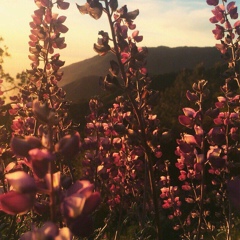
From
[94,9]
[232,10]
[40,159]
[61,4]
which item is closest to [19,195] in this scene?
[40,159]

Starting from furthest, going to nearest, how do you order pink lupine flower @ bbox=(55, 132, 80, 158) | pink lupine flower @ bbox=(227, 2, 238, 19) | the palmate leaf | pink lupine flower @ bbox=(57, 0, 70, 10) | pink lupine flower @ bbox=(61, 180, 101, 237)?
1. pink lupine flower @ bbox=(227, 2, 238, 19)
2. pink lupine flower @ bbox=(57, 0, 70, 10)
3. the palmate leaf
4. pink lupine flower @ bbox=(55, 132, 80, 158)
5. pink lupine flower @ bbox=(61, 180, 101, 237)

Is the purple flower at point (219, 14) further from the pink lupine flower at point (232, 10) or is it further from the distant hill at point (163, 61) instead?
the distant hill at point (163, 61)

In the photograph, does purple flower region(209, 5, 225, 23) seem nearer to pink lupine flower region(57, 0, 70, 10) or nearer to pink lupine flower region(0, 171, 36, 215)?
pink lupine flower region(57, 0, 70, 10)

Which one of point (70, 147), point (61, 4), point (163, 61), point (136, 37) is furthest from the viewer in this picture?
point (163, 61)

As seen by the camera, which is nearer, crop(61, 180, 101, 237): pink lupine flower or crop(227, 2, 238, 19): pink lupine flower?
crop(61, 180, 101, 237): pink lupine flower

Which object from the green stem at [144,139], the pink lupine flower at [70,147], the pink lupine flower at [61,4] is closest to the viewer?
the pink lupine flower at [70,147]

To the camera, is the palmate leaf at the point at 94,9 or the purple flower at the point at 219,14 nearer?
the palmate leaf at the point at 94,9

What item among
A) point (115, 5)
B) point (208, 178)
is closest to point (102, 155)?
point (115, 5)

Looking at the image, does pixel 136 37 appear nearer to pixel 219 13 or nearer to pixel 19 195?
pixel 219 13

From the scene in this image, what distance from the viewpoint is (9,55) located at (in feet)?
46.3

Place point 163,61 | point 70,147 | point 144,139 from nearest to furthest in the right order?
point 70,147 → point 144,139 → point 163,61

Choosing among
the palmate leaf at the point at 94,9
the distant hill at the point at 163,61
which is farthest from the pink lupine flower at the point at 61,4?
the distant hill at the point at 163,61

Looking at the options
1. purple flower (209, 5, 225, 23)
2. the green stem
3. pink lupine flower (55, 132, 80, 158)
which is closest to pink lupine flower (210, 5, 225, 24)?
purple flower (209, 5, 225, 23)

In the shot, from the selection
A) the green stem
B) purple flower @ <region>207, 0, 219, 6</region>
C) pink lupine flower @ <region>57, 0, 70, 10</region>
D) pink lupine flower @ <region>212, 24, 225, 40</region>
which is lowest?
the green stem
